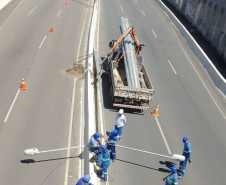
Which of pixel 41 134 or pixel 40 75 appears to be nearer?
pixel 41 134

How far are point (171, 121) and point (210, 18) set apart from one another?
19572mm

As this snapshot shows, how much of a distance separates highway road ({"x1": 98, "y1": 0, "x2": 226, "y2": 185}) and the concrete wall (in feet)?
11.5

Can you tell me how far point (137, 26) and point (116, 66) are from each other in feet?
46.6

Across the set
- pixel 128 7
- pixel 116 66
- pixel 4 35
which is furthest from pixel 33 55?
pixel 128 7

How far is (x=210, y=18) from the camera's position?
31.7 m

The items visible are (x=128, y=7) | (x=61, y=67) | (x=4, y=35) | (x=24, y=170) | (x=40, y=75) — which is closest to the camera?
(x=24, y=170)

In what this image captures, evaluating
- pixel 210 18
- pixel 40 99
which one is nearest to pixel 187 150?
pixel 40 99

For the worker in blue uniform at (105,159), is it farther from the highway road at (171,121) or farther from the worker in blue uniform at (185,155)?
the worker in blue uniform at (185,155)

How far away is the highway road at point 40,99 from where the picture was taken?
37.9 ft

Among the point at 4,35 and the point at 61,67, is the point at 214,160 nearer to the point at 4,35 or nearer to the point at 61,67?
the point at 61,67

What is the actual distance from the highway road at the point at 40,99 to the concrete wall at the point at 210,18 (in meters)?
13.0

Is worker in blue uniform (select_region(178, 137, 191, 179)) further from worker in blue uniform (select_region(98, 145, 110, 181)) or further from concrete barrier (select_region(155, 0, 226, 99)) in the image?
concrete barrier (select_region(155, 0, 226, 99))

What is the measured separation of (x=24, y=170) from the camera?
37.0ft

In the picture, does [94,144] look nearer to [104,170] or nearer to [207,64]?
[104,170]
